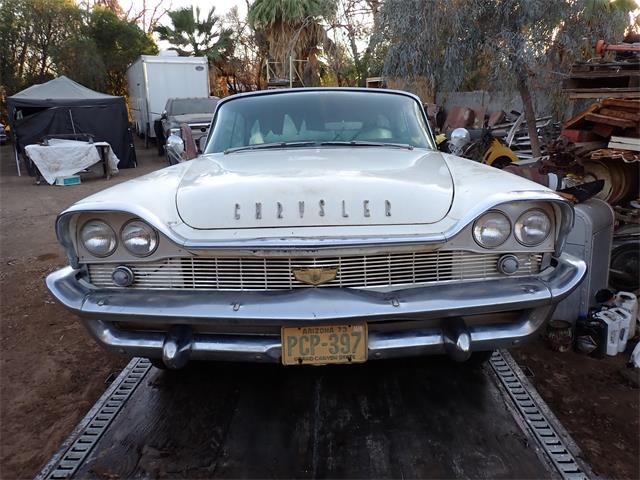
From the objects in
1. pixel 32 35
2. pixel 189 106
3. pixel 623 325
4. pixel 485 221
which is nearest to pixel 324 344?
pixel 485 221

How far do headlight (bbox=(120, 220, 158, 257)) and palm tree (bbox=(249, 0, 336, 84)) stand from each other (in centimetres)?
1795

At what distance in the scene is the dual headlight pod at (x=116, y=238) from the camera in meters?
2.19

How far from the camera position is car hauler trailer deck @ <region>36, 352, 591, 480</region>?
227cm

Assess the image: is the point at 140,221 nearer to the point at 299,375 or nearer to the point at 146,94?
the point at 299,375

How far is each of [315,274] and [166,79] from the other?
15.5m

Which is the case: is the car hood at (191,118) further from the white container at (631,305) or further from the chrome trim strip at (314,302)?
the chrome trim strip at (314,302)

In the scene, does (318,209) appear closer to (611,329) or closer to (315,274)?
(315,274)

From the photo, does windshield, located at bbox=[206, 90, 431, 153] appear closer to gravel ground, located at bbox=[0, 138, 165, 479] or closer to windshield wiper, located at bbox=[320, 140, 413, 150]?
windshield wiper, located at bbox=[320, 140, 413, 150]

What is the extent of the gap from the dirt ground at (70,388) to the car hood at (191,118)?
8521 millimetres

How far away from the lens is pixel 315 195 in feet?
7.20

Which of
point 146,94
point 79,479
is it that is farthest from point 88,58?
point 79,479

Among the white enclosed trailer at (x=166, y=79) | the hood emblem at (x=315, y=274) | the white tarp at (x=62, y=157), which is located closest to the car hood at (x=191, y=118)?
the white tarp at (x=62, y=157)

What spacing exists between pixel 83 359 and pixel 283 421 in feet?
5.19

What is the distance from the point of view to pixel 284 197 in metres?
2.20
